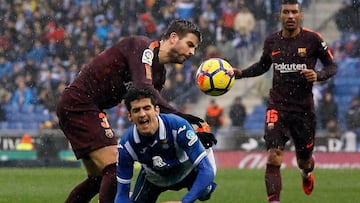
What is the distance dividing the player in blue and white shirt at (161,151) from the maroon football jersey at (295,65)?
3355 mm

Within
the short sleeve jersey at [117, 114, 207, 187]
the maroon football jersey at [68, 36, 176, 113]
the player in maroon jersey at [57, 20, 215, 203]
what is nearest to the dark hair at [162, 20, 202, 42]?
the player in maroon jersey at [57, 20, 215, 203]

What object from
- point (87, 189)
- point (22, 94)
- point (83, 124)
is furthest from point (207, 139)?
point (22, 94)

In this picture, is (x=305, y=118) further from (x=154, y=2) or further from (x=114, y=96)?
(x=154, y=2)

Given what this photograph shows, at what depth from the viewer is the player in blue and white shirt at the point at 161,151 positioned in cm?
701

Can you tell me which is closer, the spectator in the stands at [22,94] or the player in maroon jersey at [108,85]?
the player in maroon jersey at [108,85]

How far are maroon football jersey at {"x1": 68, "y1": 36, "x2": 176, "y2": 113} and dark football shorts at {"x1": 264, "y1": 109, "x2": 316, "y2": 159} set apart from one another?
2.44m

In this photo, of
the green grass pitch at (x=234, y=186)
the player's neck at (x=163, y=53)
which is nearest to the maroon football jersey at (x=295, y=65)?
the green grass pitch at (x=234, y=186)

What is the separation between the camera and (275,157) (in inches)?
406

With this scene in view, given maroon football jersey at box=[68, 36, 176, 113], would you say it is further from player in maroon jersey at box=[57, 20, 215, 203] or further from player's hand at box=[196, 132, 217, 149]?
player's hand at box=[196, 132, 217, 149]

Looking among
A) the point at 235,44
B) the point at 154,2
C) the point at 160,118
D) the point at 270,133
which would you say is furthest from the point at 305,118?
the point at 154,2

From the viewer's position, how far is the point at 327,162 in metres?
20.0

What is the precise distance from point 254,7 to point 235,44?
1.39 m

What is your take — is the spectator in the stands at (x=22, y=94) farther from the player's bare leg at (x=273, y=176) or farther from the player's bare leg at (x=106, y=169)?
the player's bare leg at (x=106, y=169)

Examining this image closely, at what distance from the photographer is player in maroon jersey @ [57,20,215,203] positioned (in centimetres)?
796
